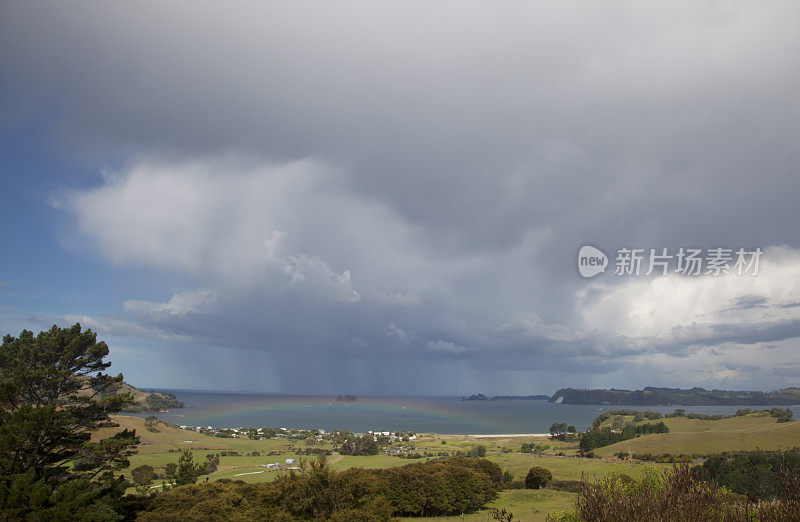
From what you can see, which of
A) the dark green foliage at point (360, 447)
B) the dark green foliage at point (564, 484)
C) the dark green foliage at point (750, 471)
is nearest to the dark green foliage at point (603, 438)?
the dark green foliage at point (750, 471)

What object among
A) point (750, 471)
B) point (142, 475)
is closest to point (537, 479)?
point (750, 471)

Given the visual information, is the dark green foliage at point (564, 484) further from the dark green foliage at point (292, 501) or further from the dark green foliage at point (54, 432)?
the dark green foliage at point (54, 432)

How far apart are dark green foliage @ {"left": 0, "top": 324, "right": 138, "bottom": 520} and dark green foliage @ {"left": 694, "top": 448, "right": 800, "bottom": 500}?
55.7 metres

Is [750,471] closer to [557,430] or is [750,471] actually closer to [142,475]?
[142,475]

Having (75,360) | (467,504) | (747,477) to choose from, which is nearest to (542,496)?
(467,504)

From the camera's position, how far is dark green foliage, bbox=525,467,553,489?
55.7m

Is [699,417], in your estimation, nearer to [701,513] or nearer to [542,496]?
[542,496]

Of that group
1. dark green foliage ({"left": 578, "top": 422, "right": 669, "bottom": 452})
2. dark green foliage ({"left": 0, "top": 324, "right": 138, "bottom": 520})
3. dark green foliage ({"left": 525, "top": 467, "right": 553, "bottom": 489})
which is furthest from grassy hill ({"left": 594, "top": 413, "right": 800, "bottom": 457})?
dark green foliage ({"left": 0, "top": 324, "right": 138, "bottom": 520})

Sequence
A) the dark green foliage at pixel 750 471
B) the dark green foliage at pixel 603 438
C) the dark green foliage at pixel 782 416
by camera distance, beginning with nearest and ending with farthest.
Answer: the dark green foliage at pixel 750 471
the dark green foliage at pixel 603 438
the dark green foliage at pixel 782 416

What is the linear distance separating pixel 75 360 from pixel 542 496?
1780 inches

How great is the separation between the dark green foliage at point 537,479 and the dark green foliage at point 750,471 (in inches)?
647

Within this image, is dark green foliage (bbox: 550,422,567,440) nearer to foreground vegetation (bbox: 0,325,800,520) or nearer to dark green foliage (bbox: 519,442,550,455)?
dark green foliage (bbox: 519,442,550,455)

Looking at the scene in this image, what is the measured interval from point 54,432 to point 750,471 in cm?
6991

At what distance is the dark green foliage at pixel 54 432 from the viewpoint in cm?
2534
